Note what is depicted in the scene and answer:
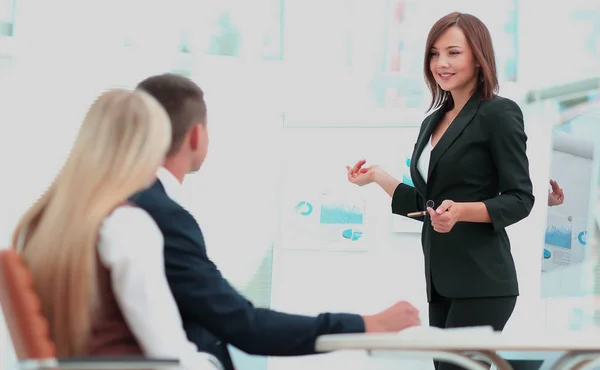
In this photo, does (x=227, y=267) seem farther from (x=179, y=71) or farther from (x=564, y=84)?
(x=564, y=84)

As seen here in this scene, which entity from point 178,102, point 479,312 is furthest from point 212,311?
point 479,312

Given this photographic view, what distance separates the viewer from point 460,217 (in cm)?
234

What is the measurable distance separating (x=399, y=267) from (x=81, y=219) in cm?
248

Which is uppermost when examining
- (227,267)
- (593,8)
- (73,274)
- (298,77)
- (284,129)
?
(593,8)

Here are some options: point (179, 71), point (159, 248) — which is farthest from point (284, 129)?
point (159, 248)

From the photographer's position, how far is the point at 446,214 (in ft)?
7.47

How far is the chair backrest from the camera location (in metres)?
1.31

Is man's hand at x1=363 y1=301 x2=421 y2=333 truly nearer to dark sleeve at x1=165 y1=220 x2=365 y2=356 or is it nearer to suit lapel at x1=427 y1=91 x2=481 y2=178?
dark sleeve at x1=165 y1=220 x2=365 y2=356

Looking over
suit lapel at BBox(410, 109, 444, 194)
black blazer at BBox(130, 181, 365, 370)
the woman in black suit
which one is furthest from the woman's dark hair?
black blazer at BBox(130, 181, 365, 370)

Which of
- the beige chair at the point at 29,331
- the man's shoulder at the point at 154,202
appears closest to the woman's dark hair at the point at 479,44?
the man's shoulder at the point at 154,202

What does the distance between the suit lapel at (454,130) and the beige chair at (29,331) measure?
4.55 feet

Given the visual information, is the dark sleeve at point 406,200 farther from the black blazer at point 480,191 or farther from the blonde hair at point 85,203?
the blonde hair at point 85,203

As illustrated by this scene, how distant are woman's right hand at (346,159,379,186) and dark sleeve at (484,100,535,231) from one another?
49 cm

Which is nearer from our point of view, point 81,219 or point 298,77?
point 81,219
